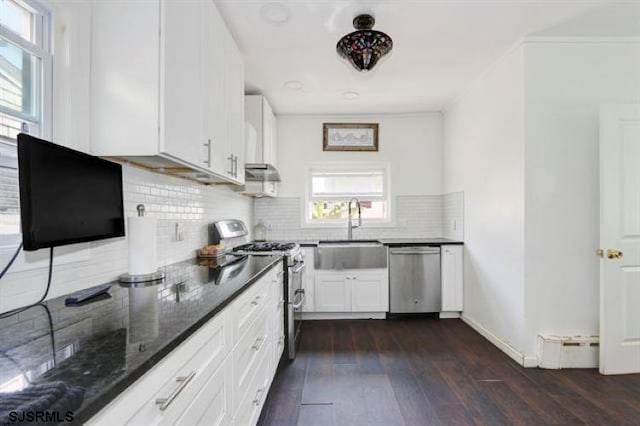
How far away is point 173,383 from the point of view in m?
0.83

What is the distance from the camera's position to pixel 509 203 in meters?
2.69

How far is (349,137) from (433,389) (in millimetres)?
3062

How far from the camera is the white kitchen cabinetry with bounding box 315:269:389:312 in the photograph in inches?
143

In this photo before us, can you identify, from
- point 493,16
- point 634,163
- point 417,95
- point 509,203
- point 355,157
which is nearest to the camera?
point 493,16

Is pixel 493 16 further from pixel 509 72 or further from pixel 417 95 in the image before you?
pixel 417 95

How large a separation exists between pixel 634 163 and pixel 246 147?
3.08m

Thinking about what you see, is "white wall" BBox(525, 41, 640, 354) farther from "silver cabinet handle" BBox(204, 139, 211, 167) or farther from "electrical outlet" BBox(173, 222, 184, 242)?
"electrical outlet" BBox(173, 222, 184, 242)

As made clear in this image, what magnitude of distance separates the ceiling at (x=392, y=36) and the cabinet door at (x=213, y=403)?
2.13m

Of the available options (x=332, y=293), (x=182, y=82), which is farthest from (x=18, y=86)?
(x=332, y=293)

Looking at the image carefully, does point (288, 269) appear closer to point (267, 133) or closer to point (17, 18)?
point (267, 133)

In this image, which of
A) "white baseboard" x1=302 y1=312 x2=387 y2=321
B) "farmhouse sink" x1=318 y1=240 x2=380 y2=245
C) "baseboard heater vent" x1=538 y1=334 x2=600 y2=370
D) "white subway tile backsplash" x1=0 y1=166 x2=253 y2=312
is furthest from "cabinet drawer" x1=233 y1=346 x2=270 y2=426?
"baseboard heater vent" x1=538 y1=334 x2=600 y2=370

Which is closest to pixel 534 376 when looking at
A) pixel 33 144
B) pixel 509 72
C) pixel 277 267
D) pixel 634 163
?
pixel 634 163

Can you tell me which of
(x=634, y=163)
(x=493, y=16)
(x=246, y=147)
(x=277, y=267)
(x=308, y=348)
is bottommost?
(x=308, y=348)

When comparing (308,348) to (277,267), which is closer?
(277,267)
